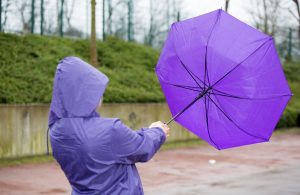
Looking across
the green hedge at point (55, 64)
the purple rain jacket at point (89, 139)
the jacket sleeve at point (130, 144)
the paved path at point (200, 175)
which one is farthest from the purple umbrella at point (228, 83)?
the green hedge at point (55, 64)

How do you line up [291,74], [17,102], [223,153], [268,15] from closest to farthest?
[17,102] < [223,153] < [291,74] < [268,15]

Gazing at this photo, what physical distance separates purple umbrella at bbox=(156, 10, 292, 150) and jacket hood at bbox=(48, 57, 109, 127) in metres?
1.29

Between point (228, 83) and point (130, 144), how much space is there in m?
1.44

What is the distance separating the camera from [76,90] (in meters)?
2.77

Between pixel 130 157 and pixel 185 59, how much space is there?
1566 mm

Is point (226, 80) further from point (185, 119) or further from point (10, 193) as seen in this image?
point (10, 193)

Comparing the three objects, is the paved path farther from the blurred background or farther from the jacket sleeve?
the jacket sleeve

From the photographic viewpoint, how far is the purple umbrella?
3967 mm

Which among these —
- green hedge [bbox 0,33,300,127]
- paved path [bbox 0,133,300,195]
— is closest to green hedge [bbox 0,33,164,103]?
green hedge [bbox 0,33,300,127]

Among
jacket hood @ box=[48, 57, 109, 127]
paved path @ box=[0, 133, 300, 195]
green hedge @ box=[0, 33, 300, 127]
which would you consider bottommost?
paved path @ box=[0, 133, 300, 195]

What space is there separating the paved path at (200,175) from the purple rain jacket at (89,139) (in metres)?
5.82

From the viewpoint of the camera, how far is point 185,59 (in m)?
4.16

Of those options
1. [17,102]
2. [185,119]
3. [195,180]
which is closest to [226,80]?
[185,119]

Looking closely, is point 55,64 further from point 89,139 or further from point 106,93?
point 89,139
